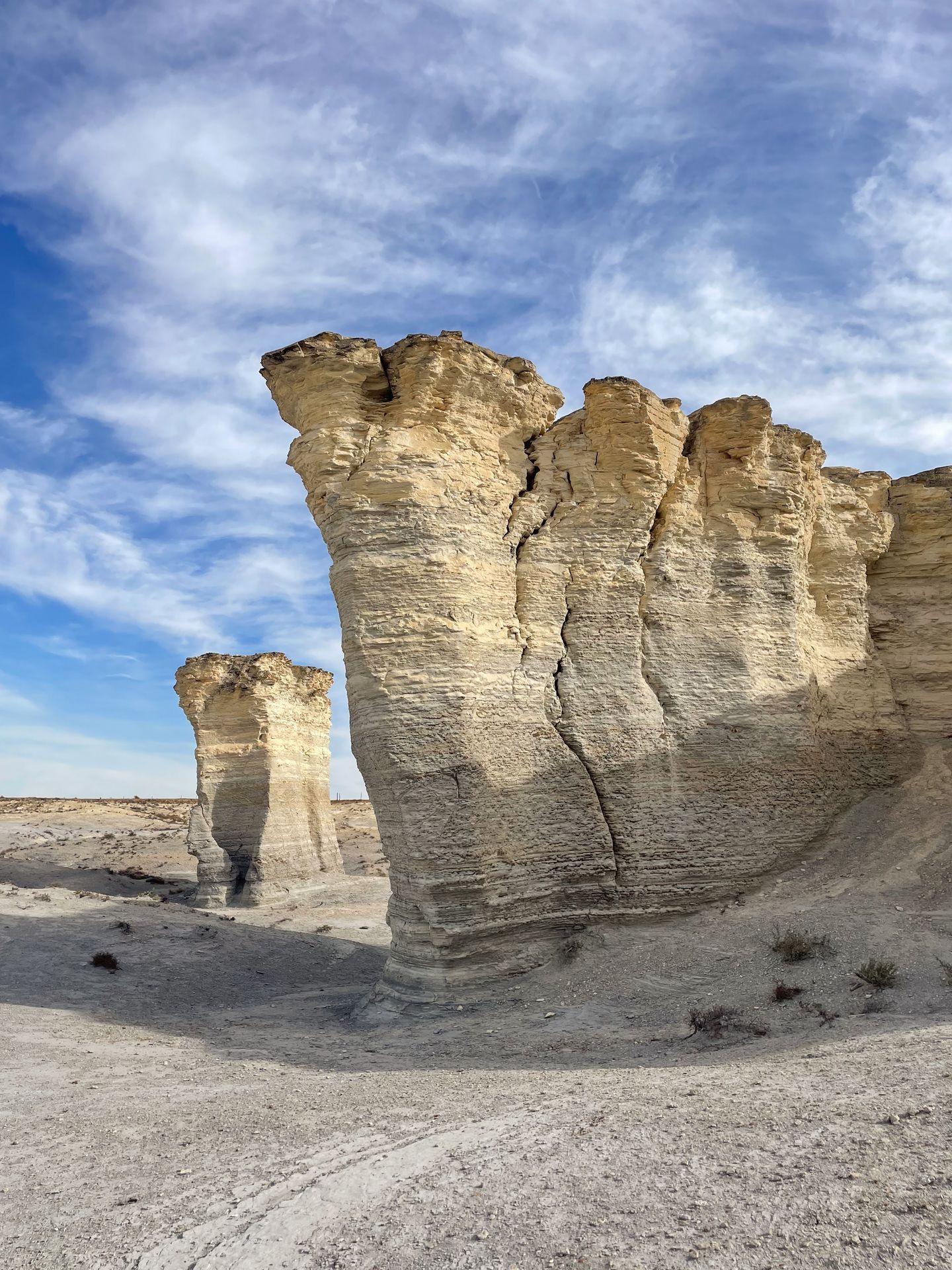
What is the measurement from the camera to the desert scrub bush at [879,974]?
7.27 meters

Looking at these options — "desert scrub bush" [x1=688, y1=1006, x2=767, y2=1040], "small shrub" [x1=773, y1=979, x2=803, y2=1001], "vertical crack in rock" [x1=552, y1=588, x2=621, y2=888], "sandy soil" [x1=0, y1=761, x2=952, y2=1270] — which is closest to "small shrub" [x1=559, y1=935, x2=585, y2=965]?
→ "sandy soil" [x1=0, y1=761, x2=952, y2=1270]

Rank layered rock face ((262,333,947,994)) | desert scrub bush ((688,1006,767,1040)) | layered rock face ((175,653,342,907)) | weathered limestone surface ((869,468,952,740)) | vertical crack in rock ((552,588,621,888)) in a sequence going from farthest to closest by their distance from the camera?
layered rock face ((175,653,342,907)), weathered limestone surface ((869,468,952,740)), vertical crack in rock ((552,588,621,888)), layered rock face ((262,333,947,994)), desert scrub bush ((688,1006,767,1040))

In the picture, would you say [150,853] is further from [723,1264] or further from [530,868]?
[723,1264]

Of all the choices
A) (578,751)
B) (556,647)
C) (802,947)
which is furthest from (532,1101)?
(556,647)

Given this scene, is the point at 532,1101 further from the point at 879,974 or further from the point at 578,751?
the point at 578,751

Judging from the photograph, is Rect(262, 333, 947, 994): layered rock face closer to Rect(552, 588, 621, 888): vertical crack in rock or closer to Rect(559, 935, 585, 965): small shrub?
Rect(552, 588, 621, 888): vertical crack in rock

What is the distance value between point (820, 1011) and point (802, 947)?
1090mm

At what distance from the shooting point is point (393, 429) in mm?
10281

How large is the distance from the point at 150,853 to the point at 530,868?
23.8m

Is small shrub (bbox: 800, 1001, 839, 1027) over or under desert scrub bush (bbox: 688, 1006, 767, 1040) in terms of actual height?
over

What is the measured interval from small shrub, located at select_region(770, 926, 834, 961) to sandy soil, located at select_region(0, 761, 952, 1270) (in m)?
0.10

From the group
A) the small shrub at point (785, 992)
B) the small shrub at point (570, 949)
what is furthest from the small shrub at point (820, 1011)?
the small shrub at point (570, 949)

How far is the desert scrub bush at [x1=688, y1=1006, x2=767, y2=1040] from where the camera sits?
6.99 meters

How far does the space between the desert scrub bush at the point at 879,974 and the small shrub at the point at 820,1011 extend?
49 cm
